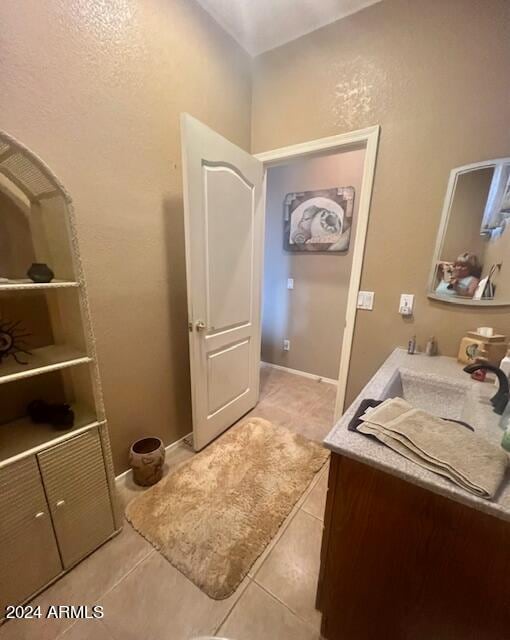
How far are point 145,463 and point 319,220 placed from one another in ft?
8.33

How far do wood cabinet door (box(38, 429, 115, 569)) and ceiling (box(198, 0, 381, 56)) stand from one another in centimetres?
230

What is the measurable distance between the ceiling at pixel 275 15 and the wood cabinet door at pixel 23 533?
94.1 inches

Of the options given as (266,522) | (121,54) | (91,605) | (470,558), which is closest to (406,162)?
(121,54)

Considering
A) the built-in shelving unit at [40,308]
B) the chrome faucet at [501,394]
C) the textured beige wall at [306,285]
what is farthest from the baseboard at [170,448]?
the chrome faucet at [501,394]

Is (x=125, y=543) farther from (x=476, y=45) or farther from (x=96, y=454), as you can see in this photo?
(x=476, y=45)

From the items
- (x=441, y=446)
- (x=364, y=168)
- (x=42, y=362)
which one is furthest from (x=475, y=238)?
(x=42, y=362)

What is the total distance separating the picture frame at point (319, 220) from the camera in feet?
8.38

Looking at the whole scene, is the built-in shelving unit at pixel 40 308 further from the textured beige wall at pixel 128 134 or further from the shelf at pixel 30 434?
the textured beige wall at pixel 128 134

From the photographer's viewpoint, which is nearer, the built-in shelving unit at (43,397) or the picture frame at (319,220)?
the built-in shelving unit at (43,397)

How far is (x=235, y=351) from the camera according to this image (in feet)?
6.45

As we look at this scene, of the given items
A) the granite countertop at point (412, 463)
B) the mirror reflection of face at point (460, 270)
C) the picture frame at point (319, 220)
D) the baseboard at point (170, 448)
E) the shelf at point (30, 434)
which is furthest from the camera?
the picture frame at point (319, 220)

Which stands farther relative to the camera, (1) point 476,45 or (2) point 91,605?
(1) point 476,45

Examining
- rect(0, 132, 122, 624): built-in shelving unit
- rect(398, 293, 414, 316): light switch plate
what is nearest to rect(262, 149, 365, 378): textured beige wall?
rect(398, 293, 414, 316): light switch plate

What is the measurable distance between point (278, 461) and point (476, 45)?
2.39 metres
